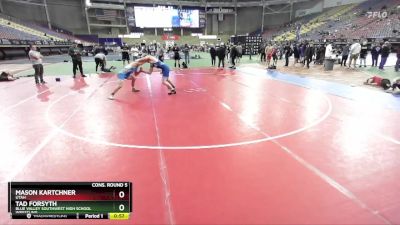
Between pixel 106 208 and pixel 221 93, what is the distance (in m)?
7.87

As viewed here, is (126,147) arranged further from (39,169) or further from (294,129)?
(294,129)

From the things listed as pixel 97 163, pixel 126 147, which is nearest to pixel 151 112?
pixel 126 147

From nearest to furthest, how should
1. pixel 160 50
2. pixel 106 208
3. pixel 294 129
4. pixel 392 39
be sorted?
pixel 106 208
pixel 294 129
pixel 160 50
pixel 392 39

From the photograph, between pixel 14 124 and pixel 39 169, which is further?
pixel 14 124

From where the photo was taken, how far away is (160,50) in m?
20.1
